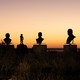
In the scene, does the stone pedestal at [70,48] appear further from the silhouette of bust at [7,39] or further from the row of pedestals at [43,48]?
the silhouette of bust at [7,39]

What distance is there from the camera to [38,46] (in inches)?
1569

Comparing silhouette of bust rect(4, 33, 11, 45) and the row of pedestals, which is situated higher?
silhouette of bust rect(4, 33, 11, 45)

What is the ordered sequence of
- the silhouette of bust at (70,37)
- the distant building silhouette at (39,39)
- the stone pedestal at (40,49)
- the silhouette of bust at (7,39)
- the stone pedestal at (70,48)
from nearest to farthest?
the stone pedestal at (70,48)
the silhouette of bust at (70,37)
the stone pedestal at (40,49)
the silhouette of bust at (7,39)
the distant building silhouette at (39,39)

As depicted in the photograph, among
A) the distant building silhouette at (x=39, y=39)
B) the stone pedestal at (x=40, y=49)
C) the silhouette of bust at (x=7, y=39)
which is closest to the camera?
the stone pedestal at (x=40, y=49)

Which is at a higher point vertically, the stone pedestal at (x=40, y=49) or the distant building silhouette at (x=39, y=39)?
the distant building silhouette at (x=39, y=39)

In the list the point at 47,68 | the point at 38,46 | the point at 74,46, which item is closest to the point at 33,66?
the point at 47,68

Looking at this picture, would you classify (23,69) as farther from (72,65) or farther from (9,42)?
(9,42)

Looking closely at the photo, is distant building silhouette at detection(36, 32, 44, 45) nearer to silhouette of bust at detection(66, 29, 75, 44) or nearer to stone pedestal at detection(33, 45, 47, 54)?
stone pedestal at detection(33, 45, 47, 54)

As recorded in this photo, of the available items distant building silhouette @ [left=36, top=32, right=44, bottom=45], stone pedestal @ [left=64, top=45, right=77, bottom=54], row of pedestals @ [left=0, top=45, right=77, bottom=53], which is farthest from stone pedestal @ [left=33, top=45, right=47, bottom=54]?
stone pedestal @ [left=64, top=45, right=77, bottom=54]

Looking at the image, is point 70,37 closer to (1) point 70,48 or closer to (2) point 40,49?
(1) point 70,48

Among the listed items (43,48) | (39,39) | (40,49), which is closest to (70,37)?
(43,48)

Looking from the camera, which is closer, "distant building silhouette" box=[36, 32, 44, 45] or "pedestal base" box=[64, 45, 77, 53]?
"pedestal base" box=[64, 45, 77, 53]

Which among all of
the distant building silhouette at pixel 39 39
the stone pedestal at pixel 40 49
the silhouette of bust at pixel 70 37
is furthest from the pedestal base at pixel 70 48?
the distant building silhouette at pixel 39 39

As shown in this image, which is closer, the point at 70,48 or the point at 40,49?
the point at 70,48
